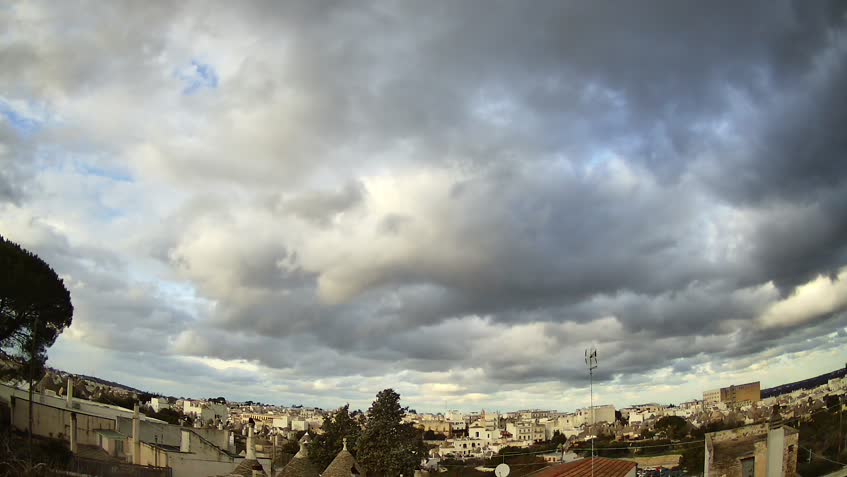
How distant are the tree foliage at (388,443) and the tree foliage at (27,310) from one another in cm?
2168

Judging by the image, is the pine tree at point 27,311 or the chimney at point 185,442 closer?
the pine tree at point 27,311

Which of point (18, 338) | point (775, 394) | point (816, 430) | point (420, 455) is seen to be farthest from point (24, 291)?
point (775, 394)

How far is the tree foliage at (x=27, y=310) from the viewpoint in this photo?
36062 mm

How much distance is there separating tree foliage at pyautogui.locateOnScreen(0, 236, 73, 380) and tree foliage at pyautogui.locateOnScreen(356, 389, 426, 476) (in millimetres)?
21676

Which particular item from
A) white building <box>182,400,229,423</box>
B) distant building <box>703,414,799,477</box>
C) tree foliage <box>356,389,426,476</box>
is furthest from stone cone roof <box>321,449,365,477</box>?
white building <box>182,400,229,423</box>

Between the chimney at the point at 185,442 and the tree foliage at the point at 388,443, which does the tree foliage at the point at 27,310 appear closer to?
the chimney at the point at 185,442

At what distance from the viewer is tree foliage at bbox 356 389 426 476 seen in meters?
45.2

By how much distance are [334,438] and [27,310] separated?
2227 cm

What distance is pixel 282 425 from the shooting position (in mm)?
147750

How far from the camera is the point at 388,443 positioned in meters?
45.8

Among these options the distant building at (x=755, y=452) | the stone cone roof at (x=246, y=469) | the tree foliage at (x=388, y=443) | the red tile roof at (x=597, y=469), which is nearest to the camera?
the distant building at (x=755, y=452)

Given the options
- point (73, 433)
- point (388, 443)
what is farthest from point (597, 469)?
point (73, 433)

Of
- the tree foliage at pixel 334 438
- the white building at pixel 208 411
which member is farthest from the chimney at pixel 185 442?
the white building at pixel 208 411

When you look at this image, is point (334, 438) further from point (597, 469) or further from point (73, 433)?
point (597, 469)
